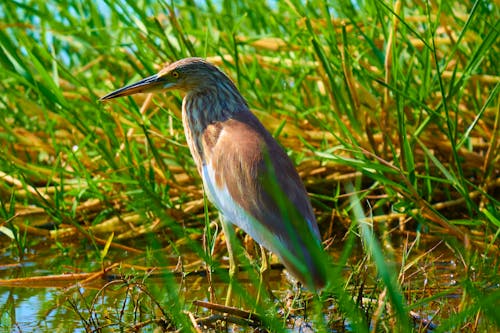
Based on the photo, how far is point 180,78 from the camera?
9.90 feet

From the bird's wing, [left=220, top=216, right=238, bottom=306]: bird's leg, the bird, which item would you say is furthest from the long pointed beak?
[left=220, top=216, right=238, bottom=306]: bird's leg

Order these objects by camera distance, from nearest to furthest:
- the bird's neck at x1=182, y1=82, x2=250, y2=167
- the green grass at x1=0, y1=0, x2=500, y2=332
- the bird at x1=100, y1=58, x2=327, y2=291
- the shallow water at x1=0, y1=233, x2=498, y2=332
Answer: the bird at x1=100, y1=58, x2=327, y2=291
the shallow water at x1=0, y1=233, x2=498, y2=332
the bird's neck at x1=182, y1=82, x2=250, y2=167
the green grass at x1=0, y1=0, x2=500, y2=332

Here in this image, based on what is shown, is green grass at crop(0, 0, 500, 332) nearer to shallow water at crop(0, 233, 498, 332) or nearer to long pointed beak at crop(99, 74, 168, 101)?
shallow water at crop(0, 233, 498, 332)

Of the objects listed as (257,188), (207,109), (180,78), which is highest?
Answer: (180,78)

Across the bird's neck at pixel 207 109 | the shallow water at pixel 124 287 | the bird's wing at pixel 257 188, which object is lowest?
the shallow water at pixel 124 287

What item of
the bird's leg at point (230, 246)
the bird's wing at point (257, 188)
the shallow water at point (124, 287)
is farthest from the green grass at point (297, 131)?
the bird's wing at point (257, 188)

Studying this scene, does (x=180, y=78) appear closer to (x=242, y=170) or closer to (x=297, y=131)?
(x=242, y=170)

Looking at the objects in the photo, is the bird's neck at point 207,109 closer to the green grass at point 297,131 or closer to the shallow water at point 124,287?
the green grass at point 297,131

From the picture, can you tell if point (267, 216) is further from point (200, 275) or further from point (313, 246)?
point (200, 275)

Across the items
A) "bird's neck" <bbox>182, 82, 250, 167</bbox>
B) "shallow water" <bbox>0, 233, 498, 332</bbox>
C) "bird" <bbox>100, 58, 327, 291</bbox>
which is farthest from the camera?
"bird's neck" <bbox>182, 82, 250, 167</bbox>

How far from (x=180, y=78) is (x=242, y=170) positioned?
0.56 metres

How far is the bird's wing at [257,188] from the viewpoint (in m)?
2.41

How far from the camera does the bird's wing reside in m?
2.41

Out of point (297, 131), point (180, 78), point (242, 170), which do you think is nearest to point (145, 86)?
point (180, 78)
